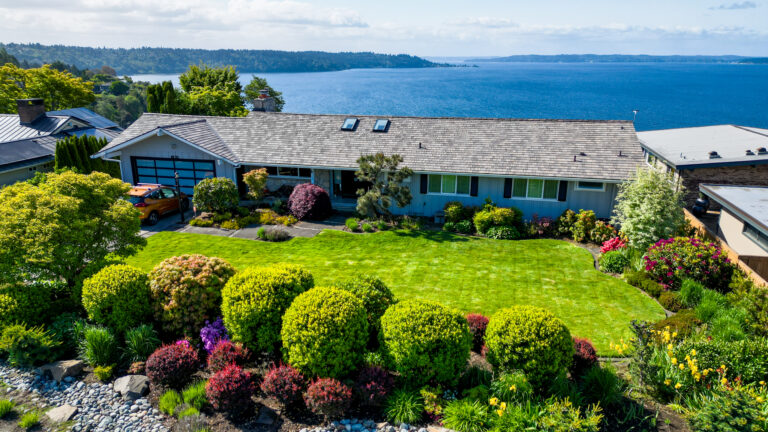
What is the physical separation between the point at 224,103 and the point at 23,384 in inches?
1693

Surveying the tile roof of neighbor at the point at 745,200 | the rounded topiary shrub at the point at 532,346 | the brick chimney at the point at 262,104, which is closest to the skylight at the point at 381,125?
the brick chimney at the point at 262,104

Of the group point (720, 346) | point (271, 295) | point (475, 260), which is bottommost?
point (475, 260)

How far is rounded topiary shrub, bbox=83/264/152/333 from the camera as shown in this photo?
38.5 ft

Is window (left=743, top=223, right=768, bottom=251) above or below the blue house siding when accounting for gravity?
above

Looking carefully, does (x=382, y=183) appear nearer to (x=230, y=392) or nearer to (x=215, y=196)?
(x=215, y=196)

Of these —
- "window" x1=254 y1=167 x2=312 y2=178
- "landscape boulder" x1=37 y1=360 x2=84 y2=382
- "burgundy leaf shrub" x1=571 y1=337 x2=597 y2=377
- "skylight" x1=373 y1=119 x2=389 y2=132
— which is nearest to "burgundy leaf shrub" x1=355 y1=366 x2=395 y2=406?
"burgundy leaf shrub" x1=571 y1=337 x2=597 y2=377

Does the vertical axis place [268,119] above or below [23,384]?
above

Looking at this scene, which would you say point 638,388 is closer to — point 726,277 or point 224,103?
point 726,277

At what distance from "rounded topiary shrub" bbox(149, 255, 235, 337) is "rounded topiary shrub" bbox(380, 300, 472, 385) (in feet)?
15.6

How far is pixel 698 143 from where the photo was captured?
23.1 metres

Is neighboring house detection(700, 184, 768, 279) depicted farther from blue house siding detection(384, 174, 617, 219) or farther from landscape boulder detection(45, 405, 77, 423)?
landscape boulder detection(45, 405, 77, 423)

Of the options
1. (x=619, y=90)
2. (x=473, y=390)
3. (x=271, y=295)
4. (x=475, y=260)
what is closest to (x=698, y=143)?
(x=475, y=260)

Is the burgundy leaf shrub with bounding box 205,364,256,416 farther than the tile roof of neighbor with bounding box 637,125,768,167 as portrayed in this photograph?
No

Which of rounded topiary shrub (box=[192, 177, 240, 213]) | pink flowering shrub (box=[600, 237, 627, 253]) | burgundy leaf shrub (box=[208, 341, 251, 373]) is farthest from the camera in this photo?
rounded topiary shrub (box=[192, 177, 240, 213])
